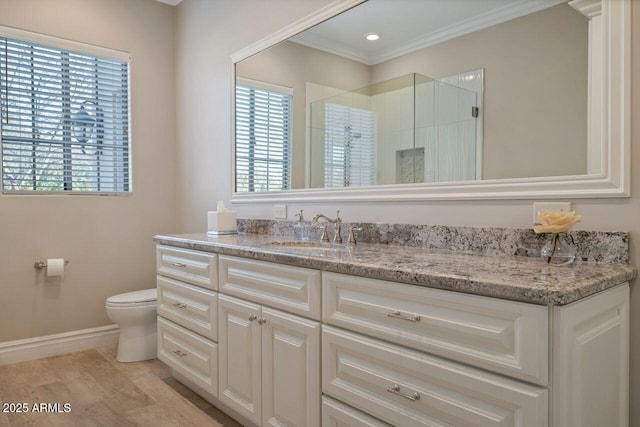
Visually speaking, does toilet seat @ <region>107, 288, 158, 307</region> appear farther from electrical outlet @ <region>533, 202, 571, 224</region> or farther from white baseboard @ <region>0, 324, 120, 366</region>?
electrical outlet @ <region>533, 202, 571, 224</region>

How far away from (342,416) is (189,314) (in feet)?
3.74

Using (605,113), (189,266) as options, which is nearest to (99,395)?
(189,266)

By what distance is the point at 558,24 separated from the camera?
1490 mm

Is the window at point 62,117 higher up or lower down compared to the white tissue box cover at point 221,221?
higher up

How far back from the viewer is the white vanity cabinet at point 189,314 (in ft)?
6.83

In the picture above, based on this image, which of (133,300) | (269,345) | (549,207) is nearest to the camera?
(549,207)

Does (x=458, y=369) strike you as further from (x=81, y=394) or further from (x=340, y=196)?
(x=81, y=394)

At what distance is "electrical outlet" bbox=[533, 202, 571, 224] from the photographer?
1448mm

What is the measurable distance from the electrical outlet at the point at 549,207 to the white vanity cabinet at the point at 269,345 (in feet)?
2.65

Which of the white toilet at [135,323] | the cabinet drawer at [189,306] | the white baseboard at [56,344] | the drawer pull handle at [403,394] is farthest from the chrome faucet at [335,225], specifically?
the white baseboard at [56,344]

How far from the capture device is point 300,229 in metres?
2.43

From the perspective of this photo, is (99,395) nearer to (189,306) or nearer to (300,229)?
(189,306)

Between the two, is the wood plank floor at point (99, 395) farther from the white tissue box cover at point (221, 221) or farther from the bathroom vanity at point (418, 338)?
the white tissue box cover at point (221, 221)

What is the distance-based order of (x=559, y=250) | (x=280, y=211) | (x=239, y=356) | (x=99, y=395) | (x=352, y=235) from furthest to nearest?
1. (x=280, y=211)
2. (x=99, y=395)
3. (x=352, y=235)
4. (x=239, y=356)
5. (x=559, y=250)
